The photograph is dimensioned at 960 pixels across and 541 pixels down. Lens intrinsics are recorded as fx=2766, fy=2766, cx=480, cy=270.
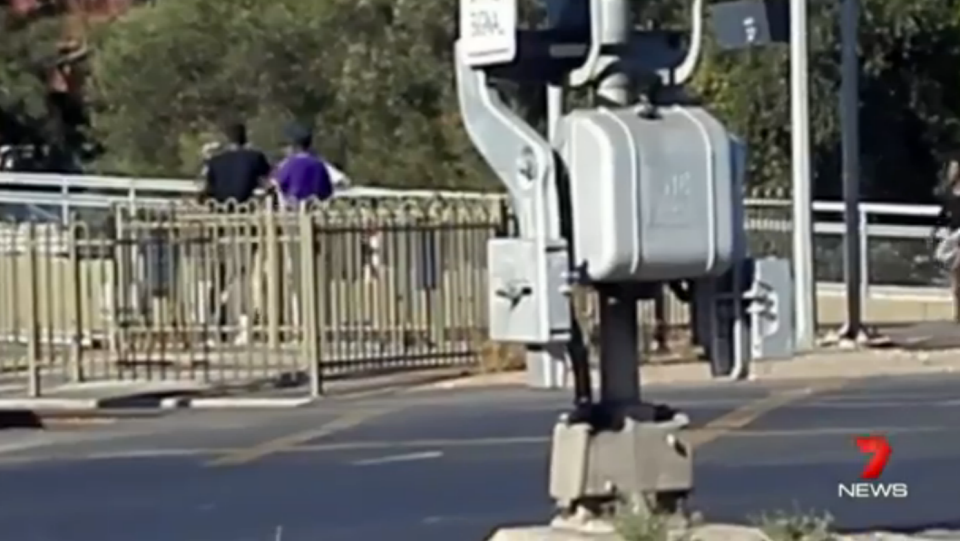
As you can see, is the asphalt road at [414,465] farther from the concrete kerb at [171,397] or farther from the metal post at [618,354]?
the metal post at [618,354]

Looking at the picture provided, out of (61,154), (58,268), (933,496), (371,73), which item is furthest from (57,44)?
(933,496)

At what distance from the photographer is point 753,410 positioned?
16234 millimetres

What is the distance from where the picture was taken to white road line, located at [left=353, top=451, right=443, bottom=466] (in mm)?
14055

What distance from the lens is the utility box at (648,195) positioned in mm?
8352

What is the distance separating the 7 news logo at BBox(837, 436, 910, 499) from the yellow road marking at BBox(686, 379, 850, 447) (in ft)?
2.89

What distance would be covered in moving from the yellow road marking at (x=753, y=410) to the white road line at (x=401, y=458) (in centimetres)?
133

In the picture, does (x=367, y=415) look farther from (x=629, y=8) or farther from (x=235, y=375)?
(x=629, y=8)

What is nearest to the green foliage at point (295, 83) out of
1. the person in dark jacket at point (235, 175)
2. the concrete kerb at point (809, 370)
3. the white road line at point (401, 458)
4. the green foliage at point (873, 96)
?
the green foliage at point (873, 96)

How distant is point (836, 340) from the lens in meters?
21.9

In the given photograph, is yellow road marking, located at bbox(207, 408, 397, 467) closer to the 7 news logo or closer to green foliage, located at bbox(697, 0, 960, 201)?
the 7 news logo

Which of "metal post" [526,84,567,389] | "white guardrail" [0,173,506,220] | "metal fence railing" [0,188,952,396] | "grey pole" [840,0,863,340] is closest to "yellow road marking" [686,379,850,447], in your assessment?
"metal fence railing" [0,188,952,396]

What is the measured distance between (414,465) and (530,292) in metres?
5.61

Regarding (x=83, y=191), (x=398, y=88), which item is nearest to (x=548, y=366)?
(x=83, y=191)

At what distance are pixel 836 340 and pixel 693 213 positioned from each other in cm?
1365
